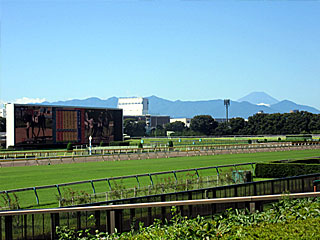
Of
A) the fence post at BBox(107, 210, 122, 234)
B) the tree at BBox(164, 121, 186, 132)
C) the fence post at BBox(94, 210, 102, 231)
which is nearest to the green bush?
the fence post at BBox(107, 210, 122, 234)

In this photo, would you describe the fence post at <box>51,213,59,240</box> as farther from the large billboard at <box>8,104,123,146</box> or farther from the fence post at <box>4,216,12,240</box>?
the large billboard at <box>8,104,123,146</box>

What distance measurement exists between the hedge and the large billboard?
49.9 m

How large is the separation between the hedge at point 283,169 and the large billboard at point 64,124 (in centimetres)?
4992

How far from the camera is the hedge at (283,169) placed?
26.2 m

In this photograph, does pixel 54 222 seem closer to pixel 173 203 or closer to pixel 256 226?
pixel 173 203

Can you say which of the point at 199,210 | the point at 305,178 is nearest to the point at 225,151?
the point at 305,178

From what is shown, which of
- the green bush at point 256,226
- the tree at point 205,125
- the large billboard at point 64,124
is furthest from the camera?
the tree at point 205,125

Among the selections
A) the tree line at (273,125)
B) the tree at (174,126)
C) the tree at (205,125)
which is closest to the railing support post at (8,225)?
the tree line at (273,125)

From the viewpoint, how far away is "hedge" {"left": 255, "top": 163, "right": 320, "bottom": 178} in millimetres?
26188

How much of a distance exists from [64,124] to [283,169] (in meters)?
54.1

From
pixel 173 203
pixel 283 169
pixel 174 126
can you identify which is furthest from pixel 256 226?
pixel 174 126

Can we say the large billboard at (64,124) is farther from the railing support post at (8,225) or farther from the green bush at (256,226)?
the green bush at (256,226)

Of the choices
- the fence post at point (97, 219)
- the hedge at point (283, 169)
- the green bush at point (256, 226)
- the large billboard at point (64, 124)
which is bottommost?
the hedge at point (283, 169)

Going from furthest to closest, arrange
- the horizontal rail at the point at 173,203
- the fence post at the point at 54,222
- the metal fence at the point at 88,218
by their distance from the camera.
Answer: the fence post at the point at 54,222
the metal fence at the point at 88,218
the horizontal rail at the point at 173,203
